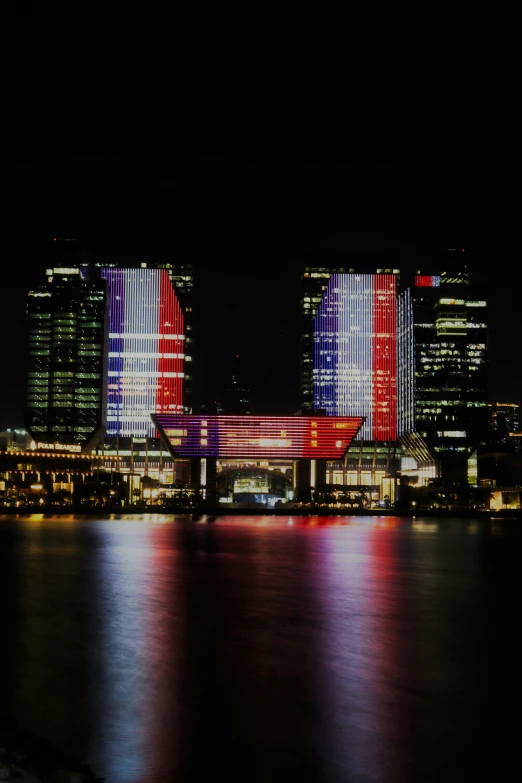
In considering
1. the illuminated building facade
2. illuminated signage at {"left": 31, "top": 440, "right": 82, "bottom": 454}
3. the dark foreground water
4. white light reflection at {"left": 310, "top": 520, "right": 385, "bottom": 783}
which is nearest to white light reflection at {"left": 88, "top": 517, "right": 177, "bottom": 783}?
the dark foreground water

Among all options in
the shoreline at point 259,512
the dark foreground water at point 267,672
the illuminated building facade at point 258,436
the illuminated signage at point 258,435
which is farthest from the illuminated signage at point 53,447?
the dark foreground water at point 267,672

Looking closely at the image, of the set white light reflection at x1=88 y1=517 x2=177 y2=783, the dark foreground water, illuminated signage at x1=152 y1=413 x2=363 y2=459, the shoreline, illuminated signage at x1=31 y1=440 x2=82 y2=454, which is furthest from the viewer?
illuminated signage at x1=31 y1=440 x2=82 y2=454

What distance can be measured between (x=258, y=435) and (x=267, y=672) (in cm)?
15860

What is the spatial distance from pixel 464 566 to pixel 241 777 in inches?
1718

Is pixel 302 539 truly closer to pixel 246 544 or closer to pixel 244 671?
pixel 246 544

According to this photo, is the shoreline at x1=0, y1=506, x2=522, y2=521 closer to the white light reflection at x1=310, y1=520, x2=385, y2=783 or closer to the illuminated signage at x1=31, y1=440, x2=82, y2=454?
the illuminated signage at x1=31, y1=440, x2=82, y2=454

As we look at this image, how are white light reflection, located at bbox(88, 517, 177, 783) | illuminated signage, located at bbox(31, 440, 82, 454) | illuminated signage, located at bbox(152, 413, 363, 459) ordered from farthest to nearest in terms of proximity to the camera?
illuminated signage, located at bbox(31, 440, 82, 454) < illuminated signage, located at bbox(152, 413, 363, 459) < white light reflection, located at bbox(88, 517, 177, 783)

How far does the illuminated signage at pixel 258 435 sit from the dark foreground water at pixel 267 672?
131 m

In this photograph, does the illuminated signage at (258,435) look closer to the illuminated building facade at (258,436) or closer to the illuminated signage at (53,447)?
the illuminated building facade at (258,436)

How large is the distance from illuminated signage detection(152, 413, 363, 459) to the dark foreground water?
5169 inches

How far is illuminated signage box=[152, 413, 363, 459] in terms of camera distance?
178 metres

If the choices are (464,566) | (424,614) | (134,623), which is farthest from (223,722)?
(464,566)

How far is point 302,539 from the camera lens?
79.1 metres

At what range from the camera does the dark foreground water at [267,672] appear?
13781 mm
